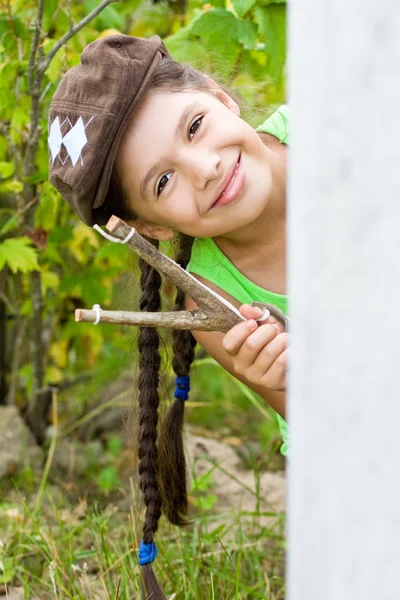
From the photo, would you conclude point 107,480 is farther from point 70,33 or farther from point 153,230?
point 70,33

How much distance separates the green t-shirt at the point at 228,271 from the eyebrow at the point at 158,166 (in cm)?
34

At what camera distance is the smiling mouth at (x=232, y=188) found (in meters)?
1.59

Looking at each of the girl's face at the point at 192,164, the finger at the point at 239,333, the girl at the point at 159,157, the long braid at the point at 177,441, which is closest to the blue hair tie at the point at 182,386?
the long braid at the point at 177,441

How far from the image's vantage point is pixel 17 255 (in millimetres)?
2252

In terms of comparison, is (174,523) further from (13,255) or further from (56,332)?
(56,332)

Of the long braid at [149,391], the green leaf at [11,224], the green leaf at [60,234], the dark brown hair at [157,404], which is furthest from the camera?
the green leaf at [60,234]

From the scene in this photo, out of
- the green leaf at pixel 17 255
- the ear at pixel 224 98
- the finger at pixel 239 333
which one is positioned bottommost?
the finger at pixel 239 333

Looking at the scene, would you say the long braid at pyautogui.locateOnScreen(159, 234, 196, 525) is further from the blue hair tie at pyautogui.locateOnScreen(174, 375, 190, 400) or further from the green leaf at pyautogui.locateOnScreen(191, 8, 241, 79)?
the green leaf at pyautogui.locateOnScreen(191, 8, 241, 79)

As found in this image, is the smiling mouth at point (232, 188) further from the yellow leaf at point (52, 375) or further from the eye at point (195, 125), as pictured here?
the yellow leaf at point (52, 375)

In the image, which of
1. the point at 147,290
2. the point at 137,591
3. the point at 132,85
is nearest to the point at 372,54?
the point at 132,85

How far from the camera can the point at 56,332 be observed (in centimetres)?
313

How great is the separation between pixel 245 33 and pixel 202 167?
74 centimetres

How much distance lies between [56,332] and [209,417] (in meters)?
0.72

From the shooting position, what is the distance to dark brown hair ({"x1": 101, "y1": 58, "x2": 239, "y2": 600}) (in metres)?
1.70
